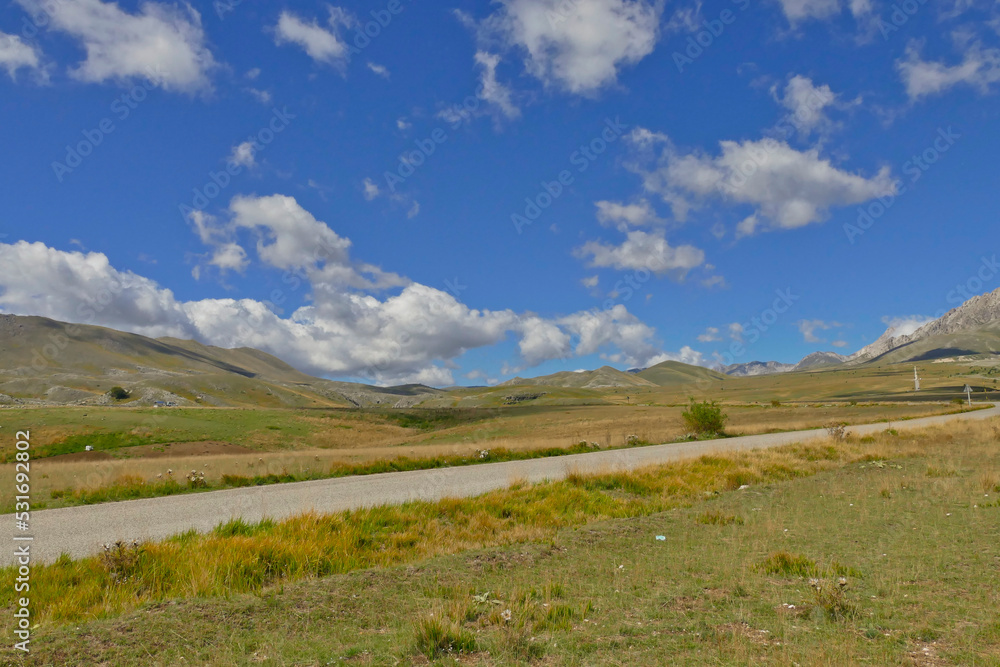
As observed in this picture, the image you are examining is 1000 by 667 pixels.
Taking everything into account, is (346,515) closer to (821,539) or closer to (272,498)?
(272,498)

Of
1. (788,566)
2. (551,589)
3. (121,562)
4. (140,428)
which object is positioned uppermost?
(140,428)

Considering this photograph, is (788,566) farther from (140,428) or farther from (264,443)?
(140,428)

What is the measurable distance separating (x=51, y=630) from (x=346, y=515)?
6.02 meters

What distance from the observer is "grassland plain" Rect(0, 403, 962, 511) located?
19250mm

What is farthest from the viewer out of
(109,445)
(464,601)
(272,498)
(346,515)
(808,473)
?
(109,445)

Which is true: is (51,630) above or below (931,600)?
above

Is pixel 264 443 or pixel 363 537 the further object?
pixel 264 443

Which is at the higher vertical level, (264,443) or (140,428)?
(140,428)

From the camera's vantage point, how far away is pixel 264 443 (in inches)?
2323

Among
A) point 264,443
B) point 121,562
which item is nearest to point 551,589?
point 121,562

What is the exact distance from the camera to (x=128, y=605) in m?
6.72

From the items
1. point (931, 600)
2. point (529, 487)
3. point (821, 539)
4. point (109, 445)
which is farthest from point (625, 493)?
point (109, 445)

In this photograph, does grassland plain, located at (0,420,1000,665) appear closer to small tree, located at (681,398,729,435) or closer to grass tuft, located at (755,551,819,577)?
grass tuft, located at (755,551,819,577)

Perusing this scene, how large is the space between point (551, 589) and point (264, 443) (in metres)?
59.0
